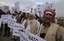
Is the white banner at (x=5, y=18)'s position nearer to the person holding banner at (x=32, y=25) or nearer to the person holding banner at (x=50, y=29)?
the person holding banner at (x=32, y=25)

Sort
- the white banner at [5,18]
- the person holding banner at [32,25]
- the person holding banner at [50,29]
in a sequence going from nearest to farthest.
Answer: the person holding banner at [50,29], the person holding banner at [32,25], the white banner at [5,18]

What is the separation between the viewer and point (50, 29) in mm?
4539

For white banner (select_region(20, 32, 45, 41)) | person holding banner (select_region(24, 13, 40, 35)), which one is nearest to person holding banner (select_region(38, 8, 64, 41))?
white banner (select_region(20, 32, 45, 41))

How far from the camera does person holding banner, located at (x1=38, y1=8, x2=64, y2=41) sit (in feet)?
14.7

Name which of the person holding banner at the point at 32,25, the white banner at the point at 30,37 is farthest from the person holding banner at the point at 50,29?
the person holding banner at the point at 32,25

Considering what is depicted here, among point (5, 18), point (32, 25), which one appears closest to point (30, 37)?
point (32, 25)

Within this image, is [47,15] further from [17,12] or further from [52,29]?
[17,12]

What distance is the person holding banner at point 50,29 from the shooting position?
4482mm

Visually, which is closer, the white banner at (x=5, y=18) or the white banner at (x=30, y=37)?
the white banner at (x=30, y=37)

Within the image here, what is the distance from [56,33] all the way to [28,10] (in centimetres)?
381

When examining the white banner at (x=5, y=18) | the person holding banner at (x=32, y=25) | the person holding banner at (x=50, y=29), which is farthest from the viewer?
the white banner at (x=5, y=18)

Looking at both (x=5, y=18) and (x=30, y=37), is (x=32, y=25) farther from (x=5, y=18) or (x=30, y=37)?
(x=5, y=18)

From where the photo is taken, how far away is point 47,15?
470 centimetres

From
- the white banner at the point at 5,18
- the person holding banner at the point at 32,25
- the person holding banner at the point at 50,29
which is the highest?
the person holding banner at the point at 50,29
